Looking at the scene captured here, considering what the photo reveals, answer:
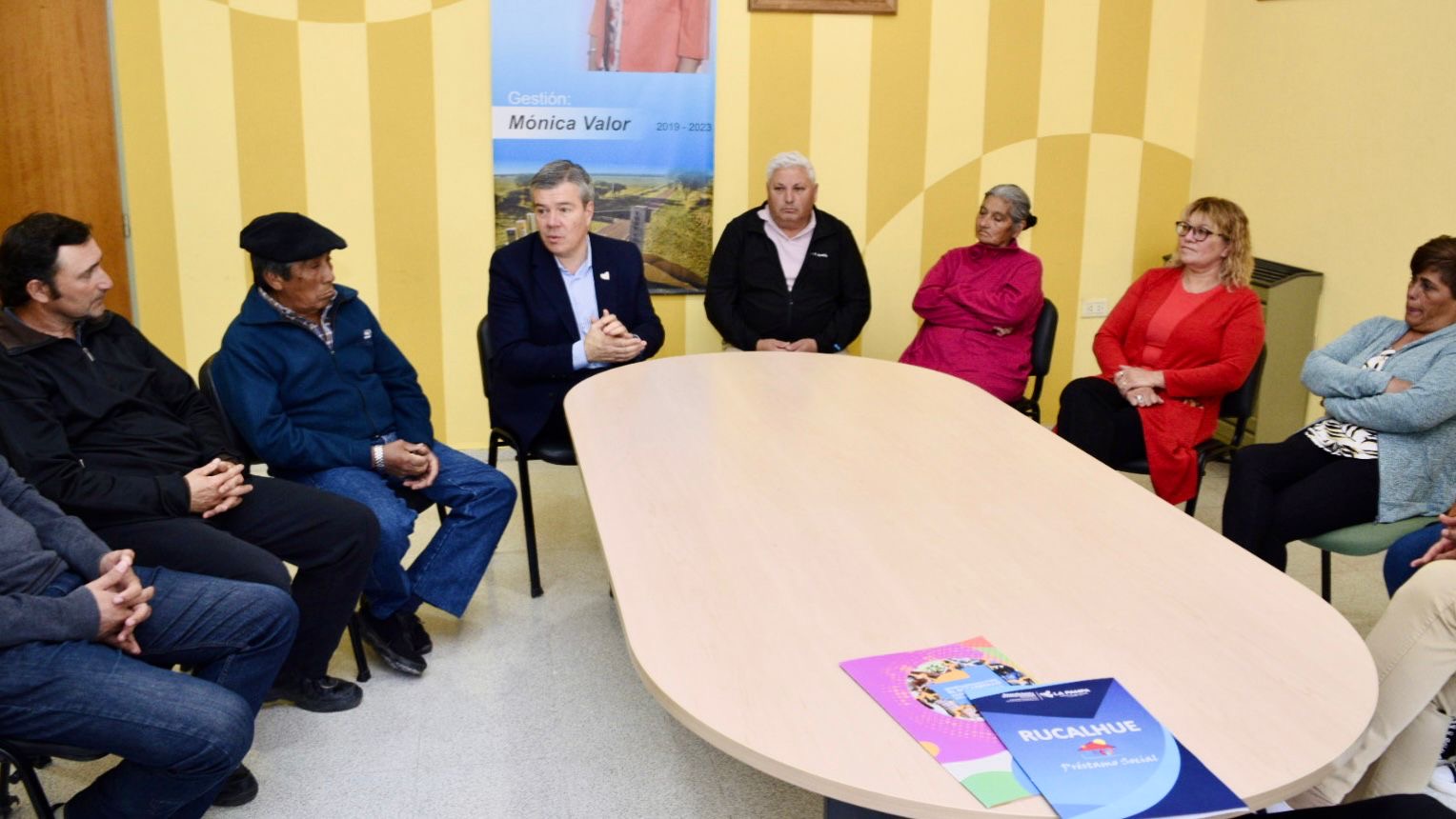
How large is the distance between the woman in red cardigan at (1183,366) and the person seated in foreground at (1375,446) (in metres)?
0.35

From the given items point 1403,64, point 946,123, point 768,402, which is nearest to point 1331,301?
point 1403,64

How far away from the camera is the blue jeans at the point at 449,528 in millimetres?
3441

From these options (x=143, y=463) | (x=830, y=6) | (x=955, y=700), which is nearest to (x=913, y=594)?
(x=955, y=700)

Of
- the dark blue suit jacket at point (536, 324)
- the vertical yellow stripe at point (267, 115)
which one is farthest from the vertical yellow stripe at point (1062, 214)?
the vertical yellow stripe at point (267, 115)

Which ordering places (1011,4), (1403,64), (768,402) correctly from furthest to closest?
(1011,4) → (1403,64) → (768,402)

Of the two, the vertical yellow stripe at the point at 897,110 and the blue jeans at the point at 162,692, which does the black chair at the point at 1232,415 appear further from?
the blue jeans at the point at 162,692

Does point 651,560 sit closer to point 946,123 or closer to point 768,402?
point 768,402

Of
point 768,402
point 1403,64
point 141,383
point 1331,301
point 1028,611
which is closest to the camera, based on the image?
point 1028,611

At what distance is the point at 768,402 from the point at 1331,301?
8.72ft

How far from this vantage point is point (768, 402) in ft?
11.4

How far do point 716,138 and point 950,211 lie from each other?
3.57ft

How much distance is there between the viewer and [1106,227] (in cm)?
575

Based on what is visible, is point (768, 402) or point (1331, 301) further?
point (1331, 301)

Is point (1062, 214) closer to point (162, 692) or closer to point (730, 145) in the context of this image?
point (730, 145)
